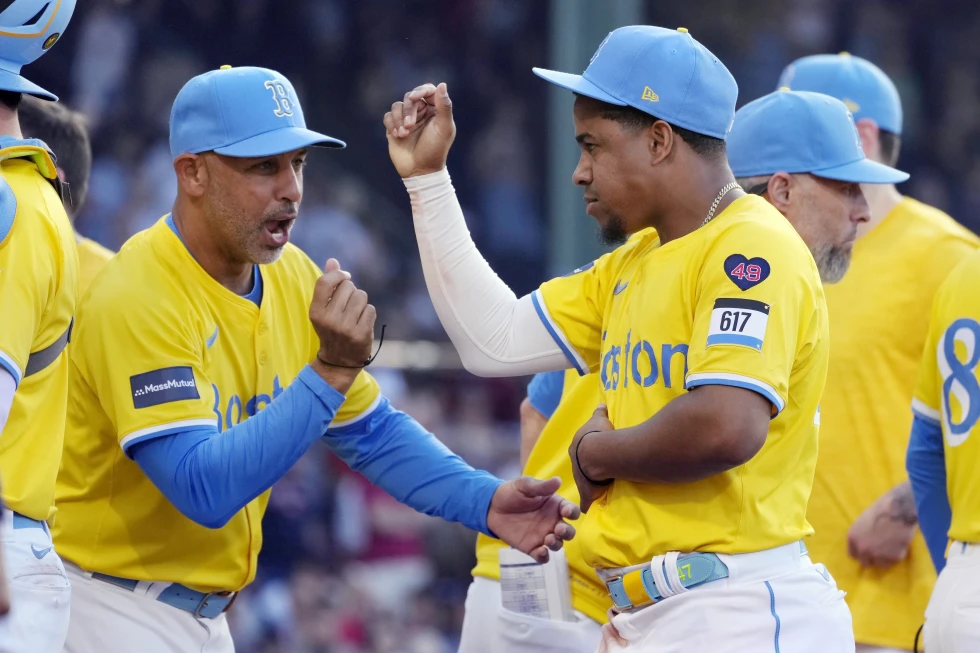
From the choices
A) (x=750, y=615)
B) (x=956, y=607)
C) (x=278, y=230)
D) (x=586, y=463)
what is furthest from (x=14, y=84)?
(x=956, y=607)

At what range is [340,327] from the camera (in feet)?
9.63

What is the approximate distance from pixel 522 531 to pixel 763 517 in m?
0.80

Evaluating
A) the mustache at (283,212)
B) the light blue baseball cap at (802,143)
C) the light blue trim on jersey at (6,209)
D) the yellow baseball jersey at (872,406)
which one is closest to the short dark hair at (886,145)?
the yellow baseball jersey at (872,406)

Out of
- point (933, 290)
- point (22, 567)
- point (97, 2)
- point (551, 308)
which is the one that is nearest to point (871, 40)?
point (97, 2)

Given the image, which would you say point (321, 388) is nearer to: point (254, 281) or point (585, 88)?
point (254, 281)

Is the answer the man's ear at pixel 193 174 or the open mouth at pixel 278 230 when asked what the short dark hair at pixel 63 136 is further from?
the open mouth at pixel 278 230

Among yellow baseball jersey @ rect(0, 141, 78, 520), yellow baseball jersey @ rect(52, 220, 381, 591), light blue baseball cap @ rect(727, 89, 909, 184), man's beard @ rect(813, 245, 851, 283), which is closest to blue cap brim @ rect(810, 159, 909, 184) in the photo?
light blue baseball cap @ rect(727, 89, 909, 184)

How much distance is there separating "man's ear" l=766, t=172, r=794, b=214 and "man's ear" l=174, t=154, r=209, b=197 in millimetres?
1496

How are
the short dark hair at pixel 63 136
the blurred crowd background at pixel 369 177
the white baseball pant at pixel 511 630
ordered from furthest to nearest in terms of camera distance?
1. the blurred crowd background at pixel 369 177
2. the short dark hair at pixel 63 136
3. the white baseball pant at pixel 511 630

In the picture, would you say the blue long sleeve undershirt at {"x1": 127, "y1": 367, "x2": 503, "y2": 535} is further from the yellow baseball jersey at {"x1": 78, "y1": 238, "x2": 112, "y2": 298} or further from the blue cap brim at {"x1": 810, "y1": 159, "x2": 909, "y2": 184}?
the blue cap brim at {"x1": 810, "y1": 159, "x2": 909, "y2": 184}

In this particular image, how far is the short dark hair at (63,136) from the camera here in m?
4.06

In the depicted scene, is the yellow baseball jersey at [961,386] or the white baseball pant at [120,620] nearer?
the white baseball pant at [120,620]

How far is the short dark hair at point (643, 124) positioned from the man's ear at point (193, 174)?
1.09 meters

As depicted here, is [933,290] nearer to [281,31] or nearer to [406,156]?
[406,156]
